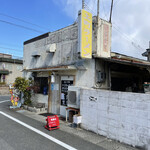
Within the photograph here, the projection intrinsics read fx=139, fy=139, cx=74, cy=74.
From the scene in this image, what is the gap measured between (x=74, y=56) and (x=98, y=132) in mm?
4349

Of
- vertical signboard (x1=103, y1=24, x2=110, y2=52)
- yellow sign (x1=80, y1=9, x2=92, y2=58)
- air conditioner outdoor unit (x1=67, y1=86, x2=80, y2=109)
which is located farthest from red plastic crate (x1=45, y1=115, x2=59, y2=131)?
vertical signboard (x1=103, y1=24, x2=110, y2=52)

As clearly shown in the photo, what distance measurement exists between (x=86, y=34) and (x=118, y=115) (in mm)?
3848

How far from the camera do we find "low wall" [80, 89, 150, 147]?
4418 mm

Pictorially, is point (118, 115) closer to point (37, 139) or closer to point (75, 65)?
point (37, 139)

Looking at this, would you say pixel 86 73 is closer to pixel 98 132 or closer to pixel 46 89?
pixel 98 132

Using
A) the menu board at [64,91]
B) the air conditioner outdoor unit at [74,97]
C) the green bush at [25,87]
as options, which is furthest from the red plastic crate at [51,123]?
the green bush at [25,87]

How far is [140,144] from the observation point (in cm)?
444

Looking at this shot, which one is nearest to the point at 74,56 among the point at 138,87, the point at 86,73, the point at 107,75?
the point at 86,73

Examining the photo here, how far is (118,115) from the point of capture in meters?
5.04

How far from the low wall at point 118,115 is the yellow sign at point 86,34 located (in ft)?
6.02

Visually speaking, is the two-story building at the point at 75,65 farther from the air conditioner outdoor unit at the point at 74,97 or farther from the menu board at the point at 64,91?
the air conditioner outdoor unit at the point at 74,97

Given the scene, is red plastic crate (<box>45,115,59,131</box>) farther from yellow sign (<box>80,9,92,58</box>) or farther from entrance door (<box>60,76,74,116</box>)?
yellow sign (<box>80,9,92,58</box>)

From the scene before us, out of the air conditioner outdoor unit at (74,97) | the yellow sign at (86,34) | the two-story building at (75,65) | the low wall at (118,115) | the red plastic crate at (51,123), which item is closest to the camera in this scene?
the low wall at (118,115)

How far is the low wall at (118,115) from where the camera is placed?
4418mm
